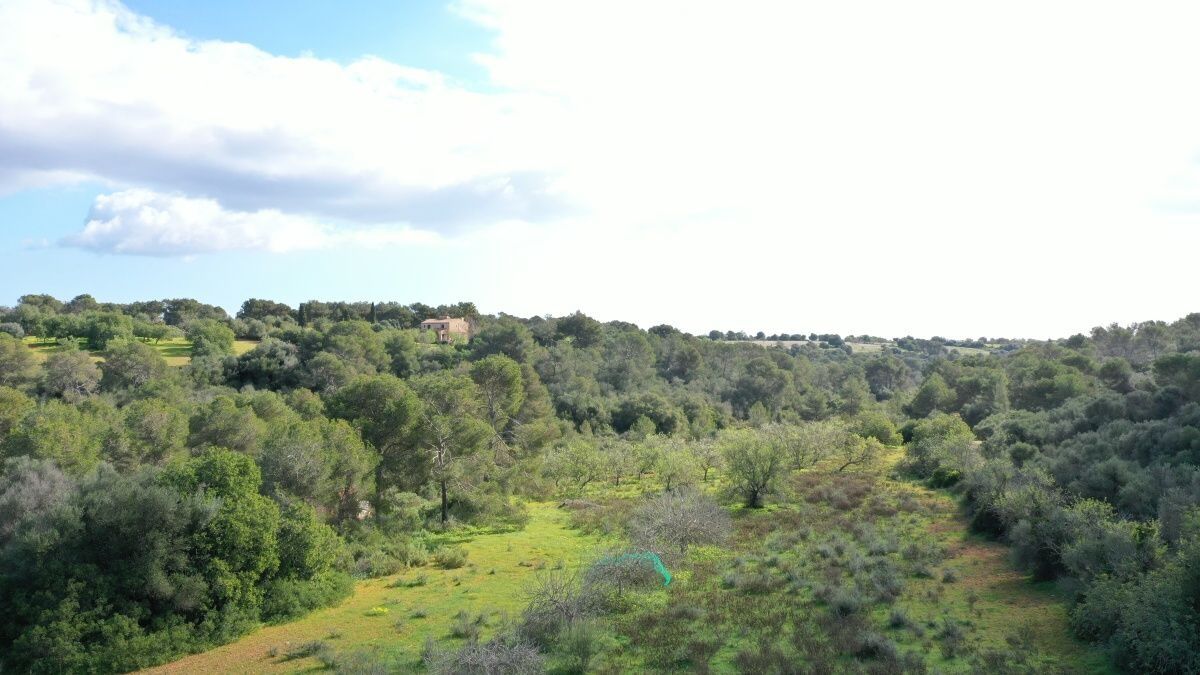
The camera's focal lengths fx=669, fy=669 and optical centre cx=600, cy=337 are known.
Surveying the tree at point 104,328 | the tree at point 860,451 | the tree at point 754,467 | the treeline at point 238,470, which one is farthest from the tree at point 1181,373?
the tree at point 104,328

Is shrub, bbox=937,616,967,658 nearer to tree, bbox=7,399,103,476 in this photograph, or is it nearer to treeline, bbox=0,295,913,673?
treeline, bbox=0,295,913,673

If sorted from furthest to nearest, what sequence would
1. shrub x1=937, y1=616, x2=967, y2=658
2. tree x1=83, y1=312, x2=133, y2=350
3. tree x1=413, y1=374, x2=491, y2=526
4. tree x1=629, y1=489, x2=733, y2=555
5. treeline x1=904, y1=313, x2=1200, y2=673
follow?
tree x1=83, y1=312, x2=133, y2=350 → tree x1=413, y1=374, x2=491, y2=526 → tree x1=629, y1=489, x2=733, y2=555 → shrub x1=937, y1=616, x2=967, y2=658 → treeline x1=904, y1=313, x2=1200, y2=673

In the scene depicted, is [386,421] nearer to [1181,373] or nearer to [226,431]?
[226,431]

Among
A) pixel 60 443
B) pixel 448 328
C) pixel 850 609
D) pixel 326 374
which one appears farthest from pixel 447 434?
pixel 448 328

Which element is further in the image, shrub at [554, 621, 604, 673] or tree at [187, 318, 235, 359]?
tree at [187, 318, 235, 359]

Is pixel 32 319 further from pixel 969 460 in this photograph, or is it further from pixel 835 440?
pixel 969 460

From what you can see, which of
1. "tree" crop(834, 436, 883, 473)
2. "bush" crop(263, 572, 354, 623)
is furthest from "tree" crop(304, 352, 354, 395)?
"tree" crop(834, 436, 883, 473)
